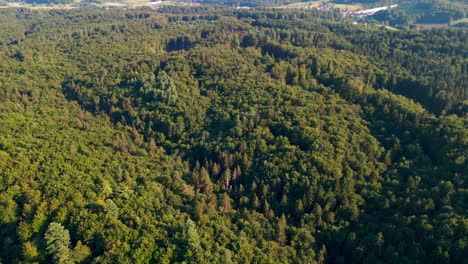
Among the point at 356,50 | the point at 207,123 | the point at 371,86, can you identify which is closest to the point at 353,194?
the point at 207,123

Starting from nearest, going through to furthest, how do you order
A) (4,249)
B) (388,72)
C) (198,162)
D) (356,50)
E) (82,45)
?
(4,249)
(198,162)
(388,72)
(356,50)
(82,45)

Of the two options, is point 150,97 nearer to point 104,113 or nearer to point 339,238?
point 104,113

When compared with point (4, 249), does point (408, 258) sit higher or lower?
lower

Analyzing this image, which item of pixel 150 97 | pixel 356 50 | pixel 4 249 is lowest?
pixel 4 249

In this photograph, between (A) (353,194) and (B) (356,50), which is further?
(B) (356,50)

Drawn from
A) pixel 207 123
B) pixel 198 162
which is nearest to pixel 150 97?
pixel 207 123

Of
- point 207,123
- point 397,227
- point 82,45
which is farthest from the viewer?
point 82,45
